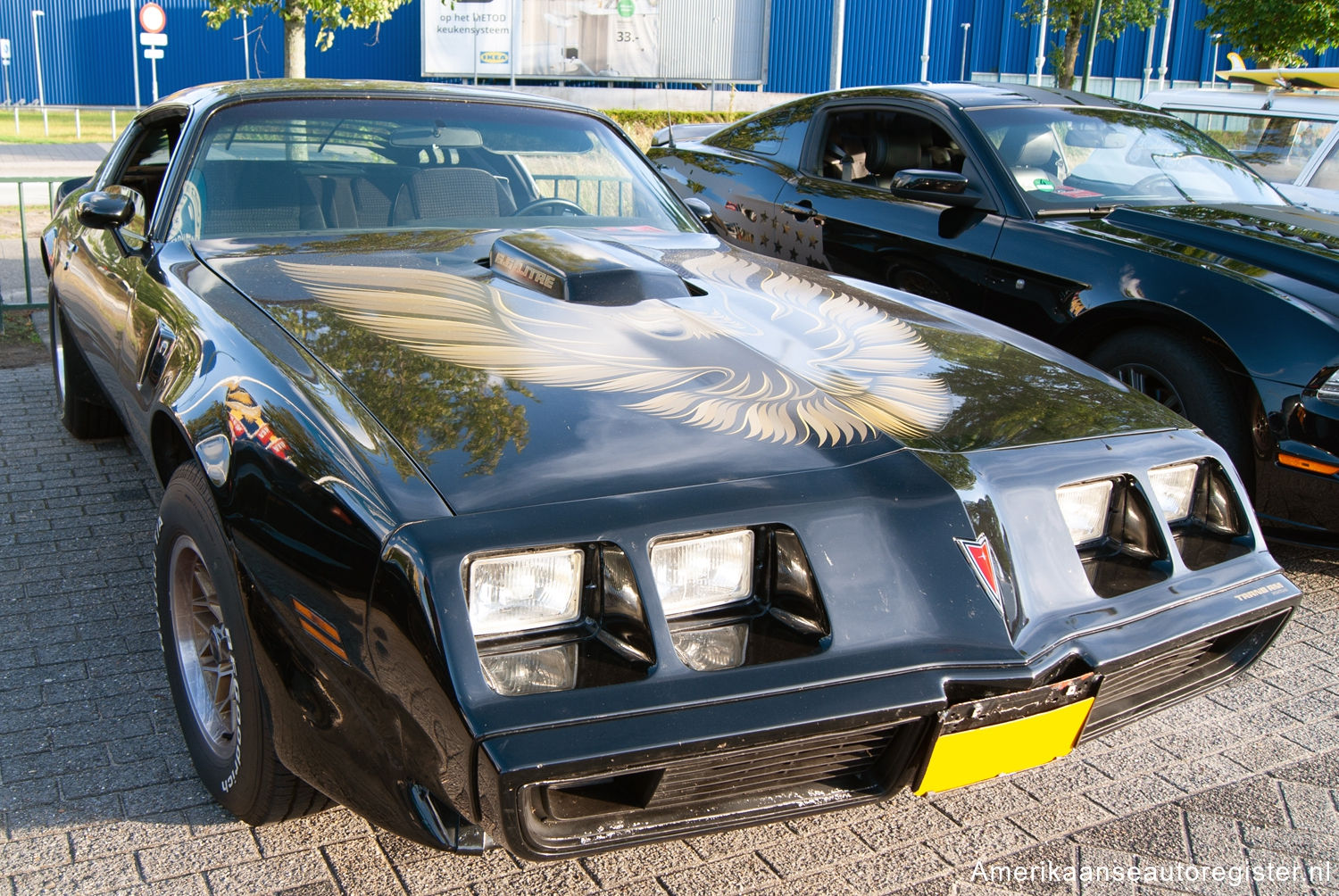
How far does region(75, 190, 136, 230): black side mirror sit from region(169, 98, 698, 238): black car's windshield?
24cm

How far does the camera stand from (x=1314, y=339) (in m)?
3.47

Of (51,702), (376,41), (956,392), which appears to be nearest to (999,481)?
(956,392)

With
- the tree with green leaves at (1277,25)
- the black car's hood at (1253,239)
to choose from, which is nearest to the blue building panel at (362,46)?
the tree with green leaves at (1277,25)

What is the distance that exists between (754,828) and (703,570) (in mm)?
725

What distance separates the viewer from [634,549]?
1750mm

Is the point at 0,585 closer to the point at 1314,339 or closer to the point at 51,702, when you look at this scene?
the point at 51,702

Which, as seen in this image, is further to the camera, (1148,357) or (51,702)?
(1148,357)

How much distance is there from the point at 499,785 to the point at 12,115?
27721 mm

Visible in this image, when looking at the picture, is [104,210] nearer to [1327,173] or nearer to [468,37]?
[1327,173]

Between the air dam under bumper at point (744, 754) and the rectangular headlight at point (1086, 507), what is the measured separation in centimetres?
23

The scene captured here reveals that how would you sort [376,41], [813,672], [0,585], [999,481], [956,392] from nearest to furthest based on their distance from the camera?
[813,672] < [999,481] < [956,392] < [0,585] < [376,41]

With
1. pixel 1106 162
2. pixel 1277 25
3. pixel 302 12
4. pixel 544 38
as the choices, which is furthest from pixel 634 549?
pixel 544 38

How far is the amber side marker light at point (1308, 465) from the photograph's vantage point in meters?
3.39

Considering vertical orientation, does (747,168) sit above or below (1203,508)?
above
